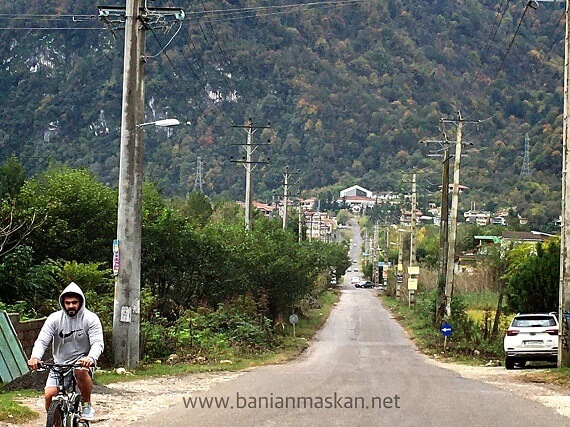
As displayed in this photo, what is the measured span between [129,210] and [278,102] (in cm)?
13340

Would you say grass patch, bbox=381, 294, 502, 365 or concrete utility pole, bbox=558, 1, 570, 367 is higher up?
concrete utility pole, bbox=558, 1, 570, 367

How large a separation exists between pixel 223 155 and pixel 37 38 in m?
44.7

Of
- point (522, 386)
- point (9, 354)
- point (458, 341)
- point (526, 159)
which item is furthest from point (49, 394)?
point (526, 159)

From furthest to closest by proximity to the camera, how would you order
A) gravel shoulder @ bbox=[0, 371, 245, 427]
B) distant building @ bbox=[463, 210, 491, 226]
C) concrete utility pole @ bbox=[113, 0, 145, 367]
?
distant building @ bbox=[463, 210, 491, 226] → concrete utility pole @ bbox=[113, 0, 145, 367] → gravel shoulder @ bbox=[0, 371, 245, 427]

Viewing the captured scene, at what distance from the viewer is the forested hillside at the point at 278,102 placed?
113750 mm

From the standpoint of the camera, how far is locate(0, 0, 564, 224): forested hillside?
11375 centimetres

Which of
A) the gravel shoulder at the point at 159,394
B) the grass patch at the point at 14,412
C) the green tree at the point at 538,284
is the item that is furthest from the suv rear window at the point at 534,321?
the grass patch at the point at 14,412

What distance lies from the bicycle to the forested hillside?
2790 inches

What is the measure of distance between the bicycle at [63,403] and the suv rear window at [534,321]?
20096 mm

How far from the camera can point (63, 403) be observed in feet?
34.0

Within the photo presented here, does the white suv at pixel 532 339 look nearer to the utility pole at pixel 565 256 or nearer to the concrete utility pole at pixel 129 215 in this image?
the utility pole at pixel 565 256

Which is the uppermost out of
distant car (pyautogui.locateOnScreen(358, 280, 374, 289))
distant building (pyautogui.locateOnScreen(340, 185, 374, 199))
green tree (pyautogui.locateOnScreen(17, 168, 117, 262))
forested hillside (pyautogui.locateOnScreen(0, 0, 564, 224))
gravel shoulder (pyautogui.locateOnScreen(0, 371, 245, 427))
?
forested hillside (pyautogui.locateOnScreen(0, 0, 564, 224))

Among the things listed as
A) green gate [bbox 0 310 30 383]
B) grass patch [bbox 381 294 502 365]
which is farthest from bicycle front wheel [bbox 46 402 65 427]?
grass patch [bbox 381 294 502 365]

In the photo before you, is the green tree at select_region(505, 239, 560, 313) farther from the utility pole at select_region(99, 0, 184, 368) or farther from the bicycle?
the bicycle
